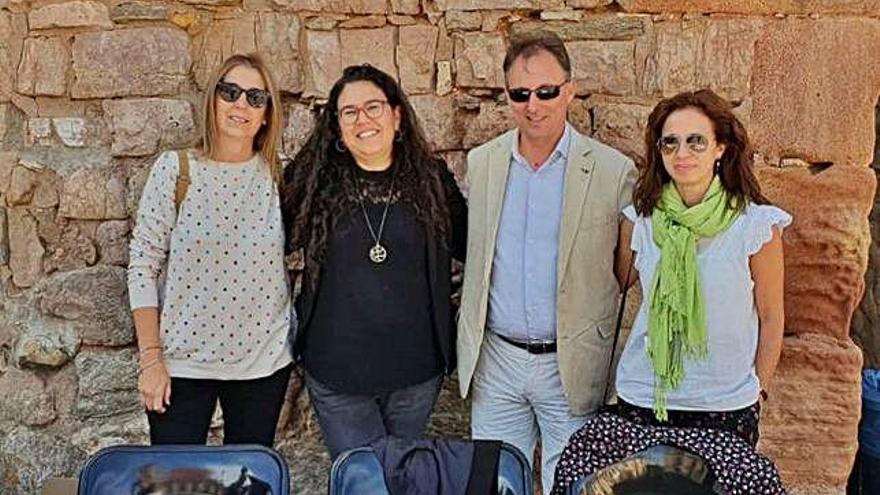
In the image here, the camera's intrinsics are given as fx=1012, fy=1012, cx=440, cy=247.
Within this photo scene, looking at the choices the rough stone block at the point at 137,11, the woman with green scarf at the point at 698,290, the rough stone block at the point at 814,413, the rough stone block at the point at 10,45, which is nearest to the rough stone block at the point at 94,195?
the rough stone block at the point at 10,45

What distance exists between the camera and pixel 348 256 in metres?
2.62

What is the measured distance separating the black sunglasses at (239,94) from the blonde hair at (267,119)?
0.02m

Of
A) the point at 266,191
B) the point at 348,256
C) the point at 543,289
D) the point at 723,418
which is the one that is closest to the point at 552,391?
the point at 543,289

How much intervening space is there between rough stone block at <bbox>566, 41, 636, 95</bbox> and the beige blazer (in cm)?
46

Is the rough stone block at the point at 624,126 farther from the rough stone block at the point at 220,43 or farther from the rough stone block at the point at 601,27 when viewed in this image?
the rough stone block at the point at 220,43

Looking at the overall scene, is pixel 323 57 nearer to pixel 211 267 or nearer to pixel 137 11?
pixel 137 11

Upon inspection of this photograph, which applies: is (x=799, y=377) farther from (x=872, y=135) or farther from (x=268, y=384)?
(x=268, y=384)

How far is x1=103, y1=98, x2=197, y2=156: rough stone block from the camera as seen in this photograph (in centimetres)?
325

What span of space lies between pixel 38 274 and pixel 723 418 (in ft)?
7.25

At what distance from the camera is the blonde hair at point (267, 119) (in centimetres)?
265

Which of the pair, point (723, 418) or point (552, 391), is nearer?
point (723, 418)


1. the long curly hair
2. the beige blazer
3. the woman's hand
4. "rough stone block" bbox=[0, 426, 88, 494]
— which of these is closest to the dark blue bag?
the woman's hand

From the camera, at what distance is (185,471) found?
2352mm

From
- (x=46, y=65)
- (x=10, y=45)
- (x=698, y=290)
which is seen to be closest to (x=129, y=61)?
(x=46, y=65)
